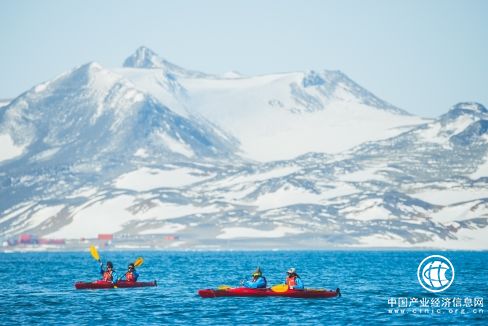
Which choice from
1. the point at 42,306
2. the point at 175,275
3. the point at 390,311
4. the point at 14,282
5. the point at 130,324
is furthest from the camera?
the point at 175,275

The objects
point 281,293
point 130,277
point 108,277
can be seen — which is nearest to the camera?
point 281,293

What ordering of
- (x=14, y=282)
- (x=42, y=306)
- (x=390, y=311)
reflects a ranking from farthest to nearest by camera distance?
(x=14, y=282) < (x=42, y=306) < (x=390, y=311)

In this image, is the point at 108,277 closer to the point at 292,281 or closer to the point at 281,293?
the point at 281,293

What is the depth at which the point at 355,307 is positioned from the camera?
402 feet

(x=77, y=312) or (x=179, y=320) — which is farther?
(x=77, y=312)

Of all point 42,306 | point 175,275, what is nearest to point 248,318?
point 42,306

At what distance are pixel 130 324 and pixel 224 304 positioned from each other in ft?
65.6

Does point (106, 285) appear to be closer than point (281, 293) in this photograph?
No

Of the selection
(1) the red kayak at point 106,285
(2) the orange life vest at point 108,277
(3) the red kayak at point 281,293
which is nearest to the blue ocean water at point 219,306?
(3) the red kayak at point 281,293

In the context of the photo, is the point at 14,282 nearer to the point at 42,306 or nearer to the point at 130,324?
the point at 42,306

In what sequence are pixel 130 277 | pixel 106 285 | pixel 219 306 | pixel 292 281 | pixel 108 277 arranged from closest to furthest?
pixel 219 306 → pixel 292 281 → pixel 106 285 → pixel 108 277 → pixel 130 277

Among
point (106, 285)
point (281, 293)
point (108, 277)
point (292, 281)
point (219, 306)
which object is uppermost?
point (108, 277)

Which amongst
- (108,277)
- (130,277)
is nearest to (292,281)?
(130,277)

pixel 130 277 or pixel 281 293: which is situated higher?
pixel 130 277
